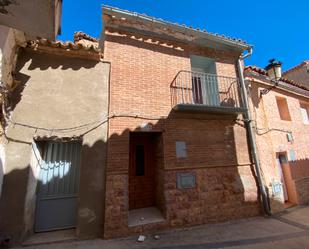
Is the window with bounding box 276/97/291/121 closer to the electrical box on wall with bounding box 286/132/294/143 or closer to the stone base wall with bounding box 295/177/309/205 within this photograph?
the electrical box on wall with bounding box 286/132/294/143

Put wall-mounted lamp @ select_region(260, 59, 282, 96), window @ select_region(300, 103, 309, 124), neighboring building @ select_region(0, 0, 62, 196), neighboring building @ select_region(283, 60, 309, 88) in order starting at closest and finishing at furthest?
neighboring building @ select_region(0, 0, 62, 196) < wall-mounted lamp @ select_region(260, 59, 282, 96) < window @ select_region(300, 103, 309, 124) < neighboring building @ select_region(283, 60, 309, 88)

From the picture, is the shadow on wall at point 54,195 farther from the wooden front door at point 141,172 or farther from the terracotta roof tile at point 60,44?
the terracotta roof tile at point 60,44

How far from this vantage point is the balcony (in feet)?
18.1

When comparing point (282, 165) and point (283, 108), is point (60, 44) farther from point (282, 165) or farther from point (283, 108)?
point (283, 108)

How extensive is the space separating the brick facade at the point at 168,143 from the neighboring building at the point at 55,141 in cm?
41

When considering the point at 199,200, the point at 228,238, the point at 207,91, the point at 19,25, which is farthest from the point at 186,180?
the point at 19,25

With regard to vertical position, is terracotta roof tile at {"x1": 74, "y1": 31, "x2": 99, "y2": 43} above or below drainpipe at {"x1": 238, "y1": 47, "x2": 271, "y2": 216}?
above

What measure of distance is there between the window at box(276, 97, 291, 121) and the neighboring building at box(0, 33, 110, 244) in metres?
8.08

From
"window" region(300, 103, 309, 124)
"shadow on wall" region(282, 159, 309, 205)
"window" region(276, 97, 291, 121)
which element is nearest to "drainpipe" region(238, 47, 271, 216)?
"shadow on wall" region(282, 159, 309, 205)

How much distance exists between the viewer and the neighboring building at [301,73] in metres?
10.7

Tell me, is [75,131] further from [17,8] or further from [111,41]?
[111,41]

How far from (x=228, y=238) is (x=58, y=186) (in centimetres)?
460

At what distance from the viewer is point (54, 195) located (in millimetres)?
4371

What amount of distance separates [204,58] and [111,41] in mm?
3521
